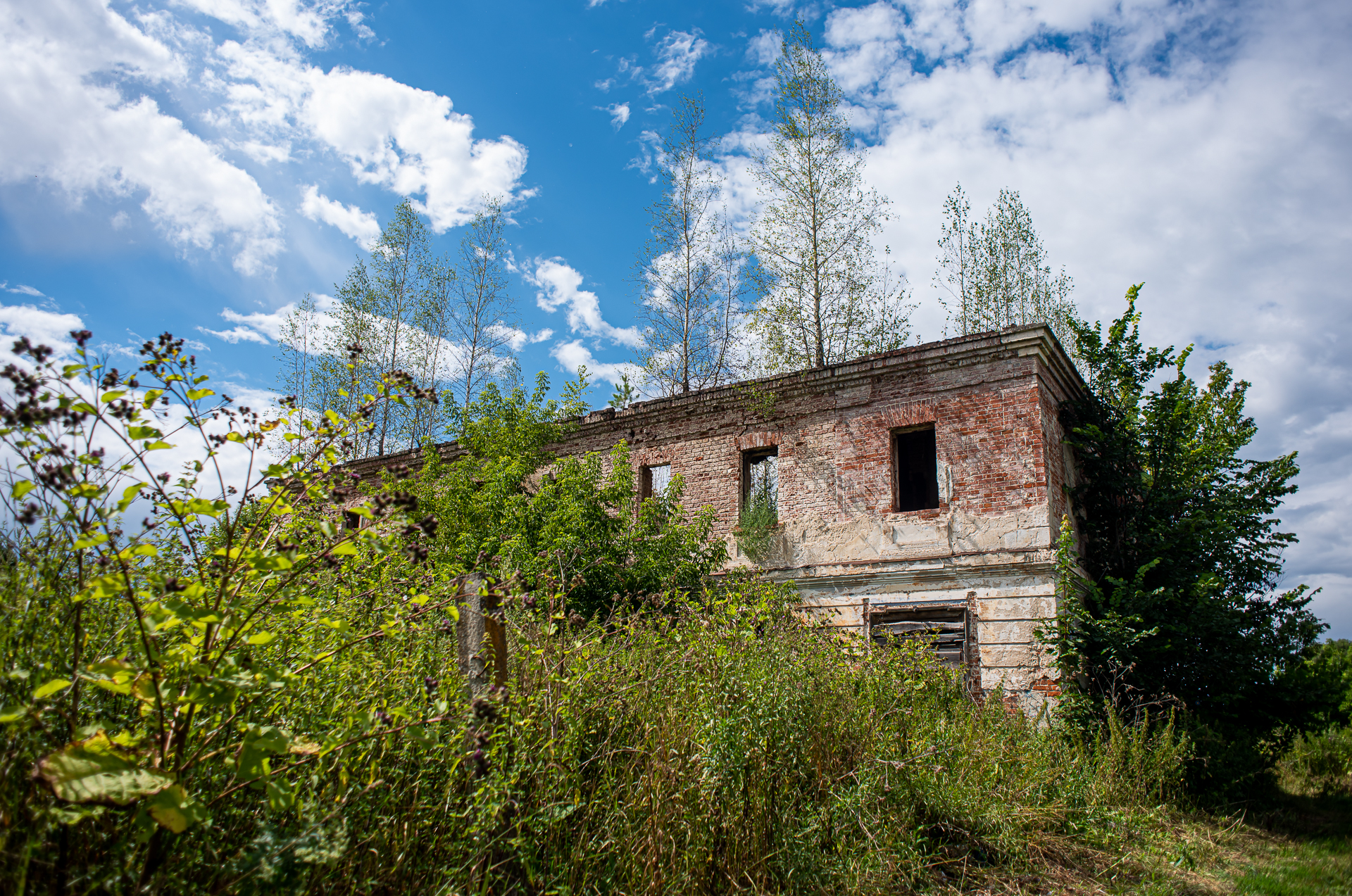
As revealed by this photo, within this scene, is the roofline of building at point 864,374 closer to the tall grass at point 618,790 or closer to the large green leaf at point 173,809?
the tall grass at point 618,790

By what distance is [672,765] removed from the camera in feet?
11.7

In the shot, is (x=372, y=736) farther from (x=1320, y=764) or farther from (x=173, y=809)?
(x=1320, y=764)

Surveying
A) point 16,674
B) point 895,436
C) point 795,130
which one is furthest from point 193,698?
point 795,130

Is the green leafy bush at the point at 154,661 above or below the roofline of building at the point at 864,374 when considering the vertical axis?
below

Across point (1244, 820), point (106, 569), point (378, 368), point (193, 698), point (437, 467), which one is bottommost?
point (1244, 820)

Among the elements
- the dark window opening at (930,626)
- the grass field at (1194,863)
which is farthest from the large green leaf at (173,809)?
the dark window opening at (930,626)

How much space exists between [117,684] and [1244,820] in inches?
413

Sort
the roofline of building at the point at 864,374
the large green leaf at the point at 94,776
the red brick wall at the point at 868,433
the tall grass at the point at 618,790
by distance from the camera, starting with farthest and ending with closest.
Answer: the roofline of building at the point at 864,374, the red brick wall at the point at 868,433, the tall grass at the point at 618,790, the large green leaf at the point at 94,776

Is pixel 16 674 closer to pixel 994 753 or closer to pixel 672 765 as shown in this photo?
pixel 672 765

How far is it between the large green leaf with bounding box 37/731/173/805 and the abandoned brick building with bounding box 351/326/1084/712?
7499 millimetres

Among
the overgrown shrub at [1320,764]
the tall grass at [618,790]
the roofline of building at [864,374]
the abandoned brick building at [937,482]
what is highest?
the roofline of building at [864,374]

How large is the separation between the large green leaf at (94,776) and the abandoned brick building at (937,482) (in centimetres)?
750

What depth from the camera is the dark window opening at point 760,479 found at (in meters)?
11.3

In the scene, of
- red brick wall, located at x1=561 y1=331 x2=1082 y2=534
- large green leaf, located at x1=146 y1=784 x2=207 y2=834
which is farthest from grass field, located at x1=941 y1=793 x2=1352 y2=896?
large green leaf, located at x1=146 y1=784 x2=207 y2=834
